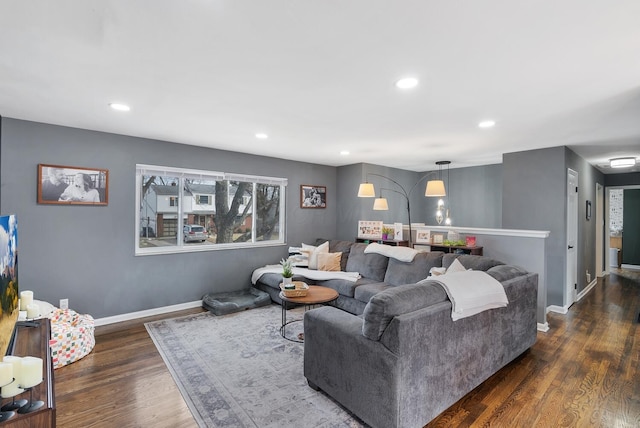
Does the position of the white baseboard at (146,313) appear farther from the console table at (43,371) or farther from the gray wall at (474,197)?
the gray wall at (474,197)

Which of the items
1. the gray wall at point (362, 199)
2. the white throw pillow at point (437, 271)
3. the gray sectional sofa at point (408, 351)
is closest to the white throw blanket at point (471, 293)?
the gray sectional sofa at point (408, 351)

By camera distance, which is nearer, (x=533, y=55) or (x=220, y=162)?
(x=533, y=55)

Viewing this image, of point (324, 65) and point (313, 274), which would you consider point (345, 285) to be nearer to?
point (313, 274)

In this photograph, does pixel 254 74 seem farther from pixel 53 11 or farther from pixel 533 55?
pixel 533 55

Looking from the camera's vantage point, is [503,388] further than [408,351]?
Yes

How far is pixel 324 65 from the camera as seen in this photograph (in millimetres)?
2061

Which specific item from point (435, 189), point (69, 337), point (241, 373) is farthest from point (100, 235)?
point (435, 189)

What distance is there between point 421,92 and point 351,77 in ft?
2.11

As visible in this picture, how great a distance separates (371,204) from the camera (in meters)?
5.99

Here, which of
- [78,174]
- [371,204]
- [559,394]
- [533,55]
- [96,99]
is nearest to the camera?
[533,55]

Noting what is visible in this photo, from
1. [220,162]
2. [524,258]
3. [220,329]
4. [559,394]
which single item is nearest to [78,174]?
[220,162]

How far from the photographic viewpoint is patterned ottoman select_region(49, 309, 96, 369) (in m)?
2.78

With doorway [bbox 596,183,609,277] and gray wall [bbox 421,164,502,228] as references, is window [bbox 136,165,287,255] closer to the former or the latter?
gray wall [bbox 421,164,502,228]

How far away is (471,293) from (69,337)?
3.47 meters
